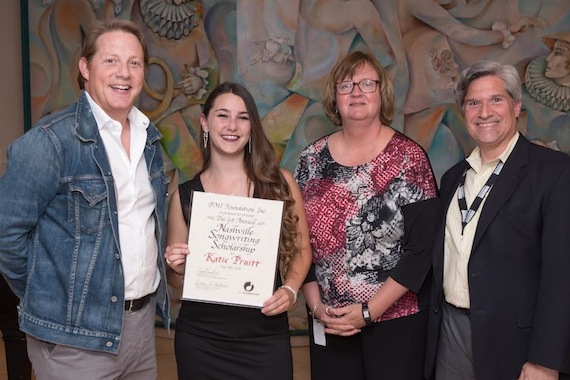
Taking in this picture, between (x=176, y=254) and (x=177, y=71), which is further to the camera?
(x=177, y=71)

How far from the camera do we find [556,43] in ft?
16.7

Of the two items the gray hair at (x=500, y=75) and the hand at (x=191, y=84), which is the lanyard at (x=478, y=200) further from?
the hand at (x=191, y=84)

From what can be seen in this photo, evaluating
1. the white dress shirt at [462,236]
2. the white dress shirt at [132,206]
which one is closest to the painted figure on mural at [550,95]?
the white dress shirt at [462,236]

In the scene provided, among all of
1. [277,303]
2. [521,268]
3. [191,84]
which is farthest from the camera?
[191,84]

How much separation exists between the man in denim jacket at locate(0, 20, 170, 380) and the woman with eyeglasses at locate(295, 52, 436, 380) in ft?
2.64

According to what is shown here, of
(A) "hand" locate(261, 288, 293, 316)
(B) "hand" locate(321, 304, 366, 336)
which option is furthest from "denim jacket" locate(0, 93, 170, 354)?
(B) "hand" locate(321, 304, 366, 336)

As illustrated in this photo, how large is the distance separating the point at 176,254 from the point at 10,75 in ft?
11.8

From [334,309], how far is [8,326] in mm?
1526

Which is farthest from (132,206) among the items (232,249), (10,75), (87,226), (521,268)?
(10,75)

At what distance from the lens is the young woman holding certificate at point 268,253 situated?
98.4 inches

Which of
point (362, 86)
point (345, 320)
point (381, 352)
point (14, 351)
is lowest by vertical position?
point (14, 351)

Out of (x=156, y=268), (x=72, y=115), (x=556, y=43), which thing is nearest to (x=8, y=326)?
(x=156, y=268)

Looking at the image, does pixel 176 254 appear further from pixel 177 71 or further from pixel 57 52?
pixel 57 52

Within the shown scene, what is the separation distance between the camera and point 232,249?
242 cm
